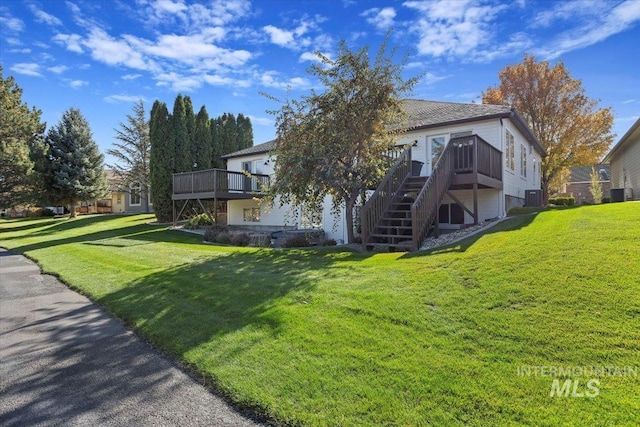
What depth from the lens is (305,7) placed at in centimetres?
1108

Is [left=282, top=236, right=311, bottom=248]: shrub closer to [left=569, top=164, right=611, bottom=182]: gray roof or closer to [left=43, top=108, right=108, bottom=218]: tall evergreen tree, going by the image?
[left=43, top=108, right=108, bottom=218]: tall evergreen tree

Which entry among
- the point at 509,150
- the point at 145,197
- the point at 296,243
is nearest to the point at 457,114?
the point at 509,150

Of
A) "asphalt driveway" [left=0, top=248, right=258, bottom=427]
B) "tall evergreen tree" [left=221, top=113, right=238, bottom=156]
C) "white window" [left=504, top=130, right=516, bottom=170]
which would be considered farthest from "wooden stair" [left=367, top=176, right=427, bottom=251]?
"tall evergreen tree" [left=221, top=113, right=238, bottom=156]

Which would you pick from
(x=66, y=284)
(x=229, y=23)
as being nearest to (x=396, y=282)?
(x=66, y=284)

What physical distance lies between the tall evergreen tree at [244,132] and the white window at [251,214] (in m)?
11.0

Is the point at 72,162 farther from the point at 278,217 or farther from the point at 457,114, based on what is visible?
the point at 457,114

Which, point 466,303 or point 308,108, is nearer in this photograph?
point 466,303

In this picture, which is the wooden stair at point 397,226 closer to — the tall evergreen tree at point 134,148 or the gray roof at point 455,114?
the gray roof at point 455,114

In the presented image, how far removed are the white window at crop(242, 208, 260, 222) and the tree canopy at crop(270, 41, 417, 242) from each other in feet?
36.4

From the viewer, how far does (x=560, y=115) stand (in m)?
26.4

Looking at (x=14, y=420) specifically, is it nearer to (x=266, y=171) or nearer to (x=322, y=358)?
(x=322, y=358)

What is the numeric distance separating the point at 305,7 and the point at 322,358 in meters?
10.7

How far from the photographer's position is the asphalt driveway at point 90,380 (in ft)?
10.2

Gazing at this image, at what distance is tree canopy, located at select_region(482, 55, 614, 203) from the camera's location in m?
26.1
